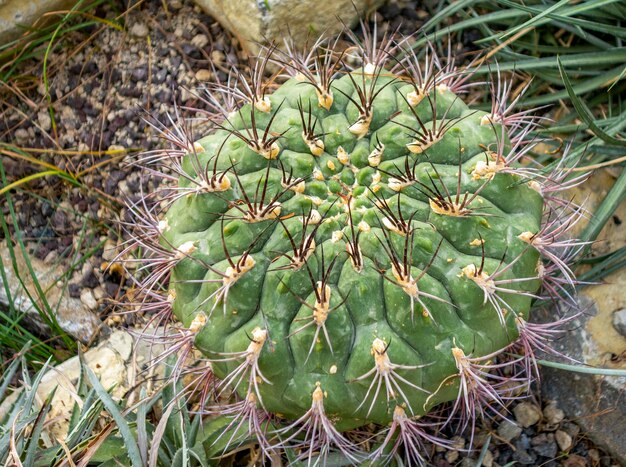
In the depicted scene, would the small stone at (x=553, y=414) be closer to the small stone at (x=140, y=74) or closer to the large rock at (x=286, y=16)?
the large rock at (x=286, y=16)

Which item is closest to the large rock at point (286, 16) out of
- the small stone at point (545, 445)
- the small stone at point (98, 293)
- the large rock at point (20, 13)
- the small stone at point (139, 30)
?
the small stone at point (139, 30)

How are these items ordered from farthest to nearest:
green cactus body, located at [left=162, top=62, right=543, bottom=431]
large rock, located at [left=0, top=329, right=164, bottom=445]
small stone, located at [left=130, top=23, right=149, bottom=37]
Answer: small stone, located at [left=130, top=23, right=149, bottom=37], large rock, located at [left=0, top=329, right=164, bottom=445], green cactus body, located at [left=162, top=62, right=543, bottom=431]

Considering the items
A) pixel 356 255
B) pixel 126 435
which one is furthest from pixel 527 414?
pixel 126 435

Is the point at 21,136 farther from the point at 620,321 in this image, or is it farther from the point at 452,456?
the point at 620,321

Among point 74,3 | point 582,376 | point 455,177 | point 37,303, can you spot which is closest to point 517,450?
point 582,376

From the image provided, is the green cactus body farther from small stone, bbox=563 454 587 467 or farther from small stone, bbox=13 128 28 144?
small stone, bbox=13 128 28 144

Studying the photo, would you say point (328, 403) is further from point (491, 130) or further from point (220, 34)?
point (220, 34)

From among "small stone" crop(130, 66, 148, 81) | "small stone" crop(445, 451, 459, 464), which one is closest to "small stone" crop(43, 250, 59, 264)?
"small stone" crop(130, 66, 148, 81)
